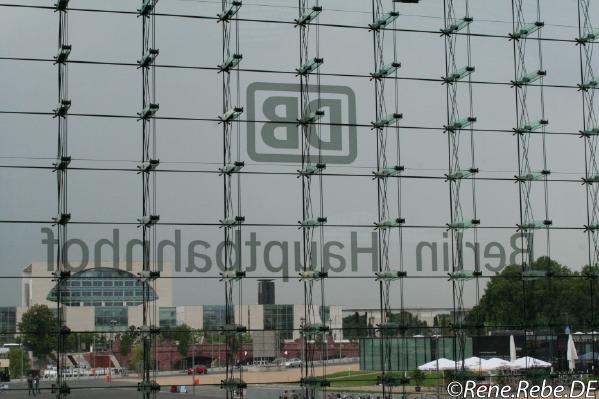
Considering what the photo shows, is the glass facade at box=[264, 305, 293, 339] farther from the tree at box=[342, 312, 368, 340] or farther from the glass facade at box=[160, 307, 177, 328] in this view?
the glass facade at box=[160, 307, 177, 328]

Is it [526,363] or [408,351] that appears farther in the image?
[526,363]

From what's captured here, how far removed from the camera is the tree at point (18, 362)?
10.5 m

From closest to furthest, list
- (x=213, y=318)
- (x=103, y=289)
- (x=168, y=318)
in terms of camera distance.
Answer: (x=103, y=289)
(x=168, y=318)
(x=213, y=318)

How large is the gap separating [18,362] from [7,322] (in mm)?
391

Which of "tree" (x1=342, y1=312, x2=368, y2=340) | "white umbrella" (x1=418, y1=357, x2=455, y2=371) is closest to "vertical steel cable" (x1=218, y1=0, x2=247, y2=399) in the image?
"tree" (x1=342, y1=312, x2=368, y2=340)

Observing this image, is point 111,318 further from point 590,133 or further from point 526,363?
point 590,133

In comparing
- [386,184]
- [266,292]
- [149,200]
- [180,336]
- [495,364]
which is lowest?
[495,364]

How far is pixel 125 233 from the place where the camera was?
10930 mm

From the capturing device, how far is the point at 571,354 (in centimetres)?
1295

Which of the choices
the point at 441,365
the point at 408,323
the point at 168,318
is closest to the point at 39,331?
the point at 168,318

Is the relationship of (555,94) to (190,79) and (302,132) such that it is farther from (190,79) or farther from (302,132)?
(190,79)

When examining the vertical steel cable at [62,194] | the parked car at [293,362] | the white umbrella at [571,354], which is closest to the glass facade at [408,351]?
the parked car at [293,362]

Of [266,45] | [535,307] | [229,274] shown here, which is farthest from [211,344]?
[535,307]

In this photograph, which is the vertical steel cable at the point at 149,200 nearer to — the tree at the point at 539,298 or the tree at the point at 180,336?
the tree at the point at 180,336
